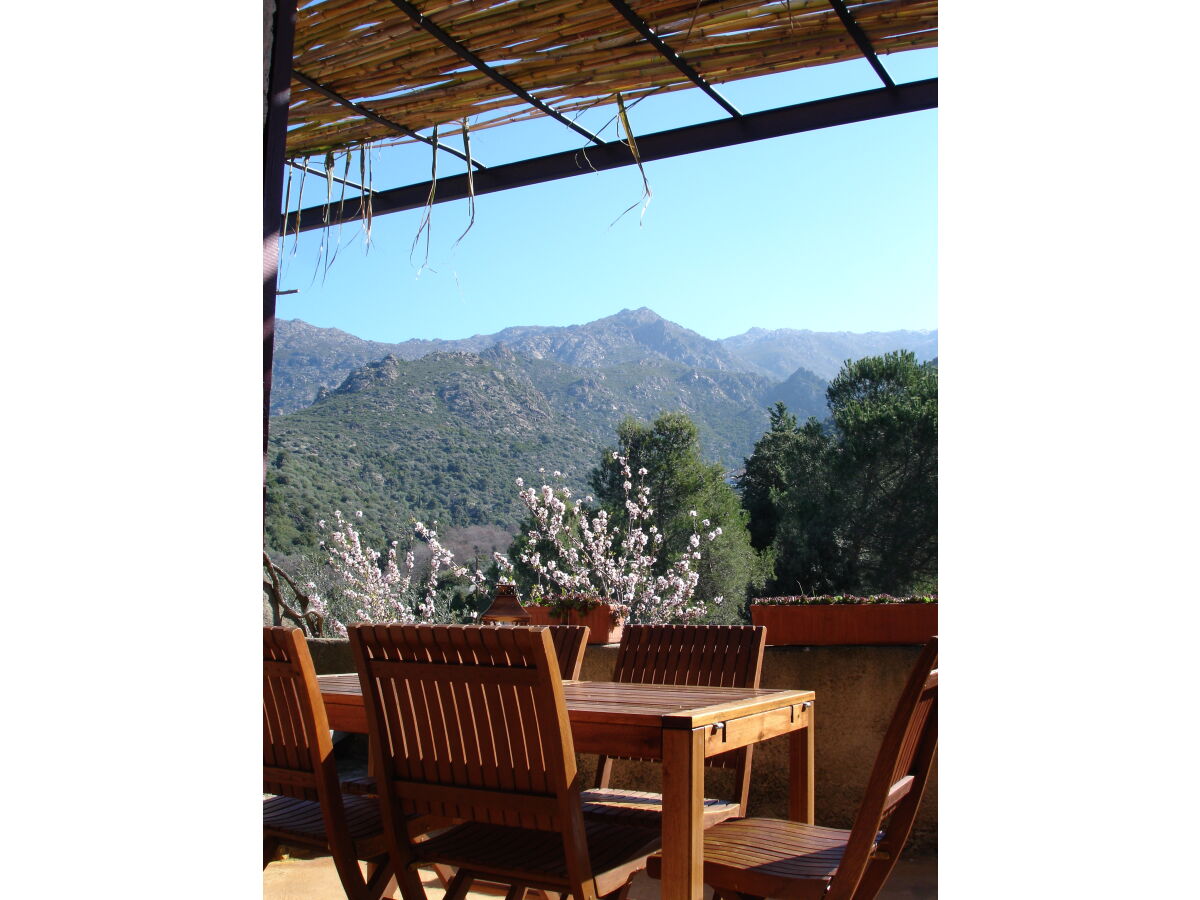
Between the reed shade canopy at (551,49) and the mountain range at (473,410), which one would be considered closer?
the reed shade canopy at (551,49)

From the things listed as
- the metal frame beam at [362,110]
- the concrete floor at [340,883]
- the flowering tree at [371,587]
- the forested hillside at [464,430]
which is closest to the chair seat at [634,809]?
the concrete floor at [340,883]

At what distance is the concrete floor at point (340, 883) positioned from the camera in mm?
2881

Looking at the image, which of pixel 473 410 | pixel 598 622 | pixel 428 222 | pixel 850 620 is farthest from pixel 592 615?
pixel 473 410

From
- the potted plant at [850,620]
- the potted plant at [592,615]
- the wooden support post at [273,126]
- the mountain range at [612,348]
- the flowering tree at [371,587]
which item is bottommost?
the flowering tree at [371,587]

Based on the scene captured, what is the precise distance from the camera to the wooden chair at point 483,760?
1660 mm

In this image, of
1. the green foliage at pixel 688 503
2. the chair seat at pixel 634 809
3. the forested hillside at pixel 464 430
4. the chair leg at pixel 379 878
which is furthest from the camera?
the green foliage at pixel 688 503

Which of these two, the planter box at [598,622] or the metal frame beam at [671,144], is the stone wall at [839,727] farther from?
the metal frame beam at [671,144]

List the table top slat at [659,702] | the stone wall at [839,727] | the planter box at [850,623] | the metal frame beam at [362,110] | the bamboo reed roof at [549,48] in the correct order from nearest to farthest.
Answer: the table top slat at [659,702]
the bamboo reed roof at [549,48]
the metal frame beam at [362,110]
the stone wall at [839,727]
the planter box at [850,623]

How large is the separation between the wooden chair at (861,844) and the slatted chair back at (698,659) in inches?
28.6

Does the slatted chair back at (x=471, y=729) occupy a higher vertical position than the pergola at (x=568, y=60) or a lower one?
lower

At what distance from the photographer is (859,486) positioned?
20719 mm

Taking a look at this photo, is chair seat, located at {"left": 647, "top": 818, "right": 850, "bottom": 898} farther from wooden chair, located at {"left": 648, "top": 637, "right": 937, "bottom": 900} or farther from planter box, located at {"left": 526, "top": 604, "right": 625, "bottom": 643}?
planter box, located at {"left": 526, "top": 604, "right": 625, "bottom": 643}
